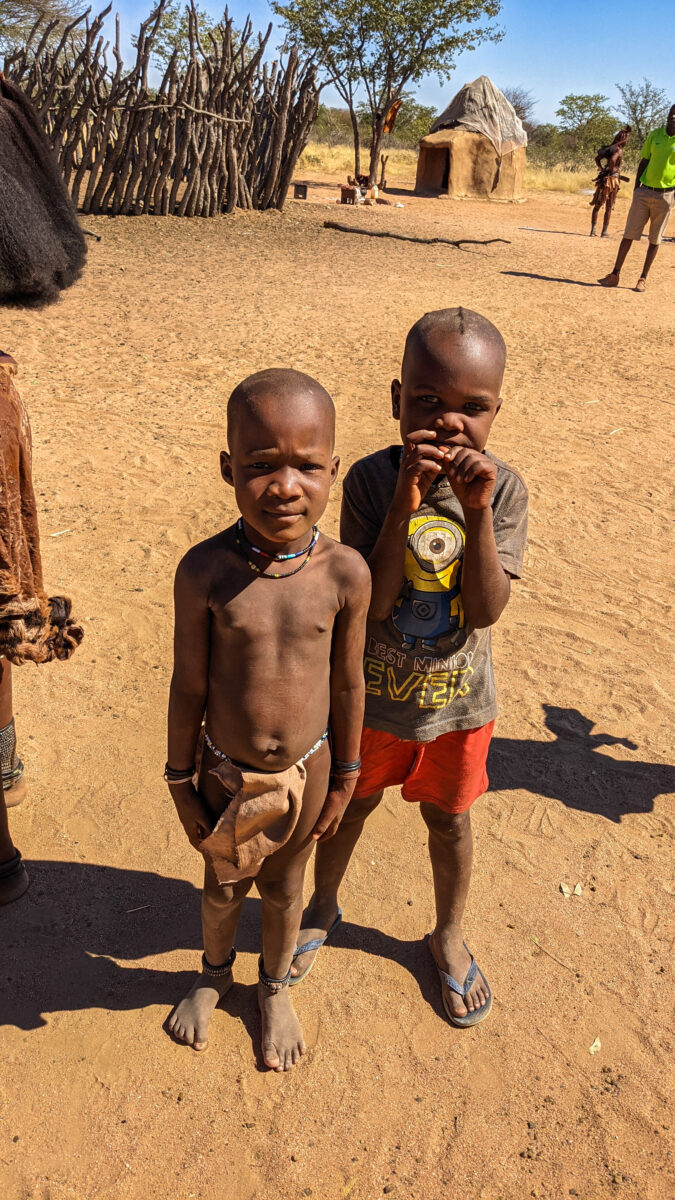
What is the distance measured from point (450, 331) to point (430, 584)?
543mm

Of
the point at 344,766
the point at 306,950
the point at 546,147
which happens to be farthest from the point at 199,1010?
the point at 546,147

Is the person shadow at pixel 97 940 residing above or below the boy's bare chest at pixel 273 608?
below

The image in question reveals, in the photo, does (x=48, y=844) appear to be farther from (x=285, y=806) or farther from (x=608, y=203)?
(x=608, y=203)

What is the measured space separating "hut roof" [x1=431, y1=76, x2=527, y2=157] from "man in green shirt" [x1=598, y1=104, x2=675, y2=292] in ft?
31.0

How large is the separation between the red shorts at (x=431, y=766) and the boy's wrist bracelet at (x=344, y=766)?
15cm

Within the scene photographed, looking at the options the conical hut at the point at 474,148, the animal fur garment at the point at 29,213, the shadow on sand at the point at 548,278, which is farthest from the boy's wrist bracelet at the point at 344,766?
the conical hut at the point at 474,148

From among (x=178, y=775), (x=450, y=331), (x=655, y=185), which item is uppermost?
(x=655, y=185)

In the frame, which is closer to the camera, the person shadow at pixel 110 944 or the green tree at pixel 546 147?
the person shadow at pixel 110 944

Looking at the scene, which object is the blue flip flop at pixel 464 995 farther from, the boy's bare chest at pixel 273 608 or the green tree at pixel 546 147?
the green tree at pixel 546 147

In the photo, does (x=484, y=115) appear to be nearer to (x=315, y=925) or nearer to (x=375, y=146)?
(x=375, y=146)

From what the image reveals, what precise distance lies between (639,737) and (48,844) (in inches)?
90.9

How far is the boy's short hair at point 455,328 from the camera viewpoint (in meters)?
1.69

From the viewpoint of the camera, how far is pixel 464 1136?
201cm

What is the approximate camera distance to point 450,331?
1685 mm
